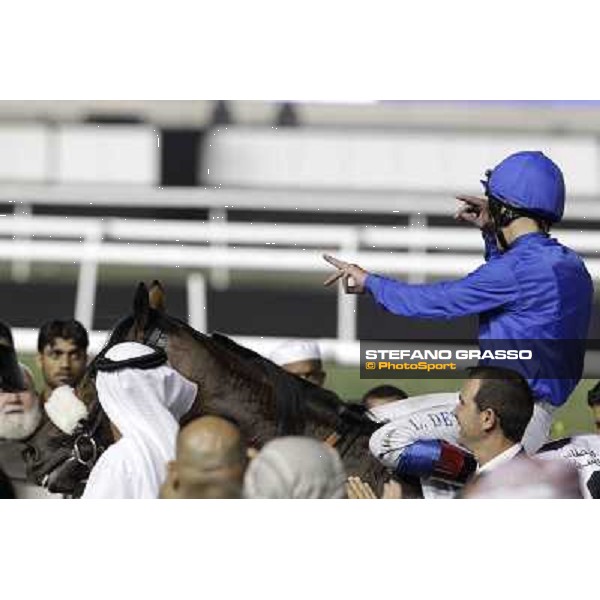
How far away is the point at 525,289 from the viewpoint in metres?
5.61

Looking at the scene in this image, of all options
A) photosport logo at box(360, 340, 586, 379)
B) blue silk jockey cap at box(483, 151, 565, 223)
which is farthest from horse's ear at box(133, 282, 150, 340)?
blue silk jockey cap at box(483, 151, 565, 223)

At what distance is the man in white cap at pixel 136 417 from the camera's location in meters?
5.56

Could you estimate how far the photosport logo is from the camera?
5629 millimetres

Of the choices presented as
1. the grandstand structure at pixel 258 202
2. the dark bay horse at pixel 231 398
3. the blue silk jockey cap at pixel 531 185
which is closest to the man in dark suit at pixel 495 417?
the grandstand structure at pixel 258 202

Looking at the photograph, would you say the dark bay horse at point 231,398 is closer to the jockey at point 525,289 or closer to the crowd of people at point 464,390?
the crowd of people at point 464,390

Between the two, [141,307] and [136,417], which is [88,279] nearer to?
[141,307]

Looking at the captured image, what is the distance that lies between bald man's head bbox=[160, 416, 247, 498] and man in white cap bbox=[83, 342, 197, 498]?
0.05 meters

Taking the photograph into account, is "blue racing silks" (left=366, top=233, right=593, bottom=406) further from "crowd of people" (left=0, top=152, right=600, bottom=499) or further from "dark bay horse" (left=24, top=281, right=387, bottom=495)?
"dark bay horse" (left=24, top=281, right=387, bottom=495)

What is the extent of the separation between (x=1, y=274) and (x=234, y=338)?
2.74 ft

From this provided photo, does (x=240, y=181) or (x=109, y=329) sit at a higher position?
(x=240, y=181)
